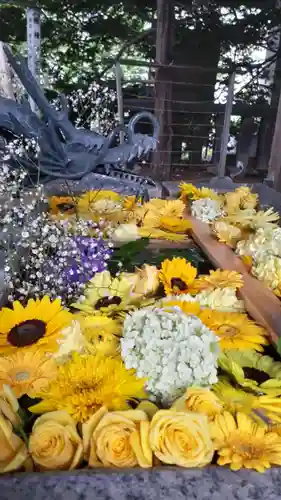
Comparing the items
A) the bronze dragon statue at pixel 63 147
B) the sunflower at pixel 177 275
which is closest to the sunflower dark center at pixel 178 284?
the sunflower at pixel 177 275

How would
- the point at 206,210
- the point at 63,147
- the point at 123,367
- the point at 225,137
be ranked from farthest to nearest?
the point at 225,137 < the point at 63,147 < the point at 206,210 < the point at 123,367

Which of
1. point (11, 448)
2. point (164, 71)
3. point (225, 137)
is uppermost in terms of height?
point (164, 71)

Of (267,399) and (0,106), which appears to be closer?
(267,399)

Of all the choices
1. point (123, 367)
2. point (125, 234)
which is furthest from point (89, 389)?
point (125, 234)

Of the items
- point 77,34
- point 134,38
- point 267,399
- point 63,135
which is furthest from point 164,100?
point 267,399

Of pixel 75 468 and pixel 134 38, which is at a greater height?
pixel 134 38

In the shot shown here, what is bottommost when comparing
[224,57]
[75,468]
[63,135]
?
[75,468]

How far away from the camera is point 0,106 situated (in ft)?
5.88

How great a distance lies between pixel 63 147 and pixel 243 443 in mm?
1481

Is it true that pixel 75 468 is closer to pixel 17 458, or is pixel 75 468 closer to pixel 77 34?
pixel 17 458

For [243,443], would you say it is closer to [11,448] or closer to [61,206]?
[11,448]

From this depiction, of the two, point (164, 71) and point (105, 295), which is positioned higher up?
point (164, 71)

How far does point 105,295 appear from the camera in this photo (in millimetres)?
1042

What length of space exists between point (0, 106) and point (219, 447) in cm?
155
